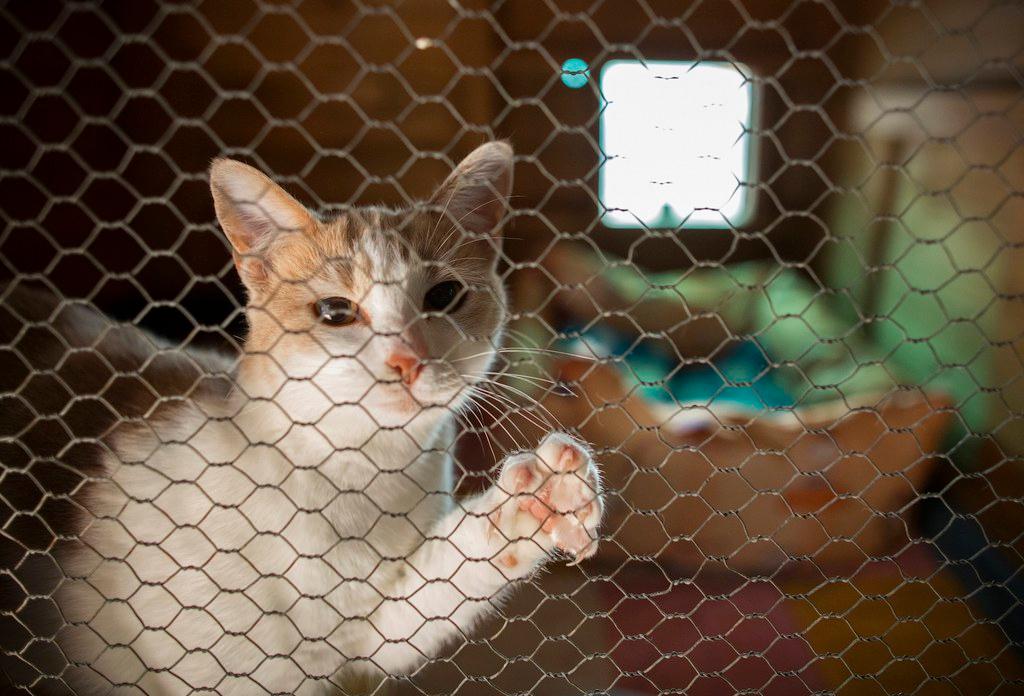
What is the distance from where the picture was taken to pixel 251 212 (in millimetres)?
899

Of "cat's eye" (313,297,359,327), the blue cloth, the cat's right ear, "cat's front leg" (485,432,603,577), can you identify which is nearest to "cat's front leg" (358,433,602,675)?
"cat's front leg" (485,432,603,577)

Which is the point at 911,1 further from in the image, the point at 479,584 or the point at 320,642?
the point at 320,642

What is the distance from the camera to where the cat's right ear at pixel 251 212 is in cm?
84

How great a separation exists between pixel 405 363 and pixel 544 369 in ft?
1.08

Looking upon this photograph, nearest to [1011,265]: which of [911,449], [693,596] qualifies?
[911,449]

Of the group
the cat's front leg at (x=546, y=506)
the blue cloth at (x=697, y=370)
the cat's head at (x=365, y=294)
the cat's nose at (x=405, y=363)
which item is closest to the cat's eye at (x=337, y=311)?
the cat's head at (x=365, y=294)

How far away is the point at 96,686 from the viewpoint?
3.27ft

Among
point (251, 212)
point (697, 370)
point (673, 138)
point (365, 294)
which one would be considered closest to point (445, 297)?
point (365, 294)

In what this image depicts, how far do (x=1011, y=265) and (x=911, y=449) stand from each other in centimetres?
43

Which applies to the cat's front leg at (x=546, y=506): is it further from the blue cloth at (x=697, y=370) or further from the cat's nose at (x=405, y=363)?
the blue cloth at (x=697, y=370)

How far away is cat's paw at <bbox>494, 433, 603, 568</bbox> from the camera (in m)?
0.85

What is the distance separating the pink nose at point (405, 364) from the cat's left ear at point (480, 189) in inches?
6.9

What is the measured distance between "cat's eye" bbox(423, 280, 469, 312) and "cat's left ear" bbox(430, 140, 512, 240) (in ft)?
0.26

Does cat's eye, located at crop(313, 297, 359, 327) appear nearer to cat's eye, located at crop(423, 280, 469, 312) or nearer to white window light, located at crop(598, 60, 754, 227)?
cat's eye, located at crop(423, 280, 469, 312)
